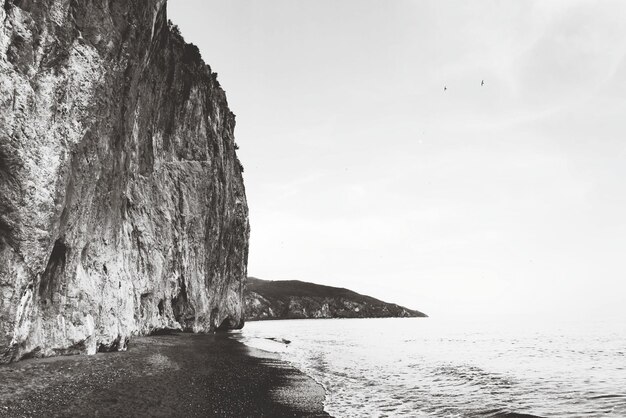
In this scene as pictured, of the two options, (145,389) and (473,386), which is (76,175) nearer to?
(145,389)

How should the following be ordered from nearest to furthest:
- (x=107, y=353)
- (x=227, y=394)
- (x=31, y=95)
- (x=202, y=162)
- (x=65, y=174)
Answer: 1. (x=227, y=394)
2. (x=31, y=95)
3. (x=65, y=174)
4. (x=107, y=353)
5. (x=202, y=162)

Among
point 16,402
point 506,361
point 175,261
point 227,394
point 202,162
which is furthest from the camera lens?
point 202,162

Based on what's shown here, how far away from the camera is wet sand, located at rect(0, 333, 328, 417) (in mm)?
11417

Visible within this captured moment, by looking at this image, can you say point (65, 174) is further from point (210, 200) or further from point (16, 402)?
point (210, 200)

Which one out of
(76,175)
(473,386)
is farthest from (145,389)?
(473,386)

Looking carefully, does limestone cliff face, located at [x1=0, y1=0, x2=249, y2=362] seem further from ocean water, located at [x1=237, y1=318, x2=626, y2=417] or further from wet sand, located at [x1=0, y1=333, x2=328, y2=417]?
ocean water, located at [x1=237, y1=318, x2=626, y2=417]

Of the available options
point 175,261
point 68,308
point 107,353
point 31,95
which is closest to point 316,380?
point 107,353

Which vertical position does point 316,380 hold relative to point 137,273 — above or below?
below

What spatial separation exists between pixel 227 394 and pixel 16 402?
668cm

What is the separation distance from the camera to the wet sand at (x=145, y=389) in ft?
37.5

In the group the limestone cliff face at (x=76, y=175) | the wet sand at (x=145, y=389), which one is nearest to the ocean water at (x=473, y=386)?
the wet sand at (x=145, y=389)

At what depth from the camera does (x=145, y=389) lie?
567 inches

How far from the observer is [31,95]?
1630cm

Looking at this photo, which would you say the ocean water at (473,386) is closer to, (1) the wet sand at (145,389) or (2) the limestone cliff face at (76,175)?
(1) the wet sand at (145,389)
